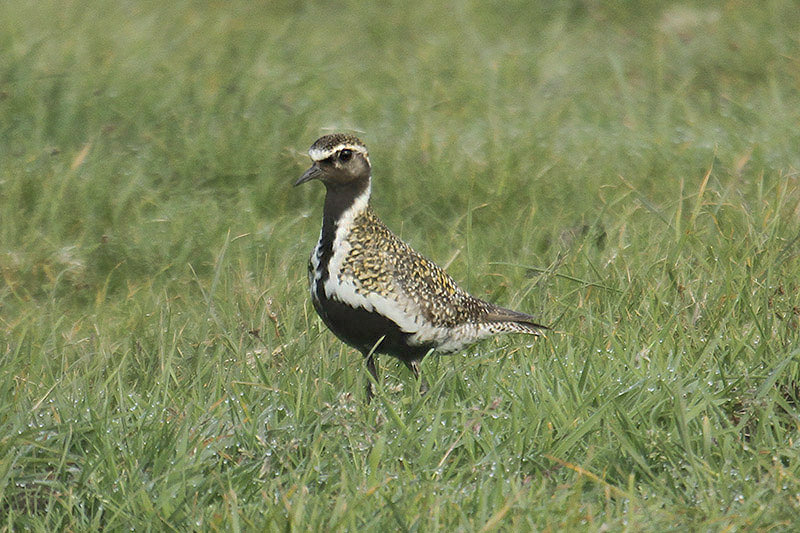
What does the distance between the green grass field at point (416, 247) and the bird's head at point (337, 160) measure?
27.8 inches

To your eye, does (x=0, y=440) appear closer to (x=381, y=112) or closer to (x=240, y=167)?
(x=240, y=167)

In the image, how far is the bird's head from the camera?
16.0 ft

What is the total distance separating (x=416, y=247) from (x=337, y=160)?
1.71 meters

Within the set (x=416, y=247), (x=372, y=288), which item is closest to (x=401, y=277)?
(x=372, y=288)

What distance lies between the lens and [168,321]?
5.03 metres

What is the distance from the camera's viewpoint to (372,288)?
4.73m

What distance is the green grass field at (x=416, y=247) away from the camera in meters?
3.77

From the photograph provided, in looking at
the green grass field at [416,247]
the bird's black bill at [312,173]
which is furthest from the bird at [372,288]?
the green grass field at [416,247]

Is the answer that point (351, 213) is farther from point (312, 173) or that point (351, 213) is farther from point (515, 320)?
point (515, 320)

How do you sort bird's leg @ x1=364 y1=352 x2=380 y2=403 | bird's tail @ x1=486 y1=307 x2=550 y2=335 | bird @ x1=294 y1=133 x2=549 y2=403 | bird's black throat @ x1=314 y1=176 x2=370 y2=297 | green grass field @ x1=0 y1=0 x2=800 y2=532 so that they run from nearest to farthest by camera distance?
green grass field @ x1=0 y1=0 x2=800 y2=532, bird's leg @ x1=364 y1=352 x2=380 y2=403, bird @ x1=294 y1=133 x2=549 y2=403, bird's black throat @ x1=314 y1=176 x2=370 y2=297, bird's tail @ x1=486 y1=307 x2=550 y2=335

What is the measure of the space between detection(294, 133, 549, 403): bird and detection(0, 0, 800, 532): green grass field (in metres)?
0.16

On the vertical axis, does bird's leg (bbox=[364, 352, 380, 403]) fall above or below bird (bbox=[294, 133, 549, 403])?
below

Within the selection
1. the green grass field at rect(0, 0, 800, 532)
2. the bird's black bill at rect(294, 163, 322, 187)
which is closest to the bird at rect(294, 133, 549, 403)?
the bird's black bill at rect(294, 163, 322, 187)

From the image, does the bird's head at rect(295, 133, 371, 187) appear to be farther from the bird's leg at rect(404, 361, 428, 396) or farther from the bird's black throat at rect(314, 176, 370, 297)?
the bird's leg at rect(404, 361, 428, 396)
